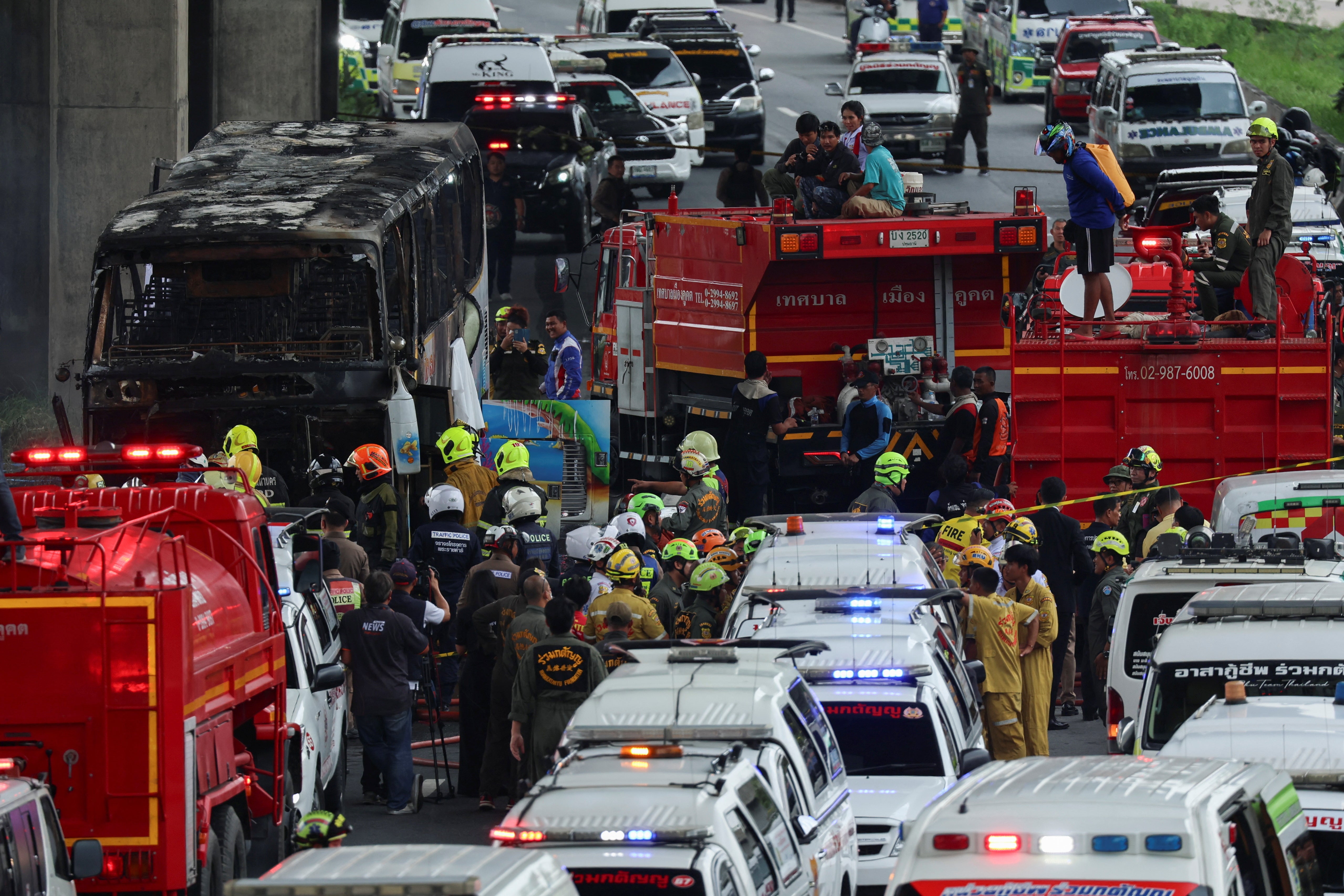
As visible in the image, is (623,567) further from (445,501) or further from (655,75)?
(655,75)

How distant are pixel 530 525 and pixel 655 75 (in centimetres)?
2013

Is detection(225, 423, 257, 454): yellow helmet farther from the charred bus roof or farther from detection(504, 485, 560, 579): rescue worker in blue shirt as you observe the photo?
detection(504, 485, 560, 579): rescue worker in blue shirt

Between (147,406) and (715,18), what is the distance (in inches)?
992

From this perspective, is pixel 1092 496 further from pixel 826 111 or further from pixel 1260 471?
pixel 826 111

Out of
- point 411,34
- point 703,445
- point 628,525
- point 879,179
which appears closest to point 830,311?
point 879,179

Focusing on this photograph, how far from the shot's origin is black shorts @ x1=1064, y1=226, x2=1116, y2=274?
17203 mm

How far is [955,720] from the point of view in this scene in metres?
10.4

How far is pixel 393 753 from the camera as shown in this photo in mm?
12391

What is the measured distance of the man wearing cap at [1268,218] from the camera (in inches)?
684

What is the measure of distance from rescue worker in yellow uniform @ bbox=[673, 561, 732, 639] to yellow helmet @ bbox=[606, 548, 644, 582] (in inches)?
24.1

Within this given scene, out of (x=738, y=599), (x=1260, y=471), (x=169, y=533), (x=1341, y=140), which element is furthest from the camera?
(x=1341, y=140)

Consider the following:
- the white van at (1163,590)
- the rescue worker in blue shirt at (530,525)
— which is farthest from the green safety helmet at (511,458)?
the white van at (1163,590)

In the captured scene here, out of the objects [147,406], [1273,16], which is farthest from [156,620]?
[1273,16]

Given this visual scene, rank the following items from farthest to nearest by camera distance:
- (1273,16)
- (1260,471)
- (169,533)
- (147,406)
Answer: (1273,16) → (1260,471) → (147,406) → (169,533)
